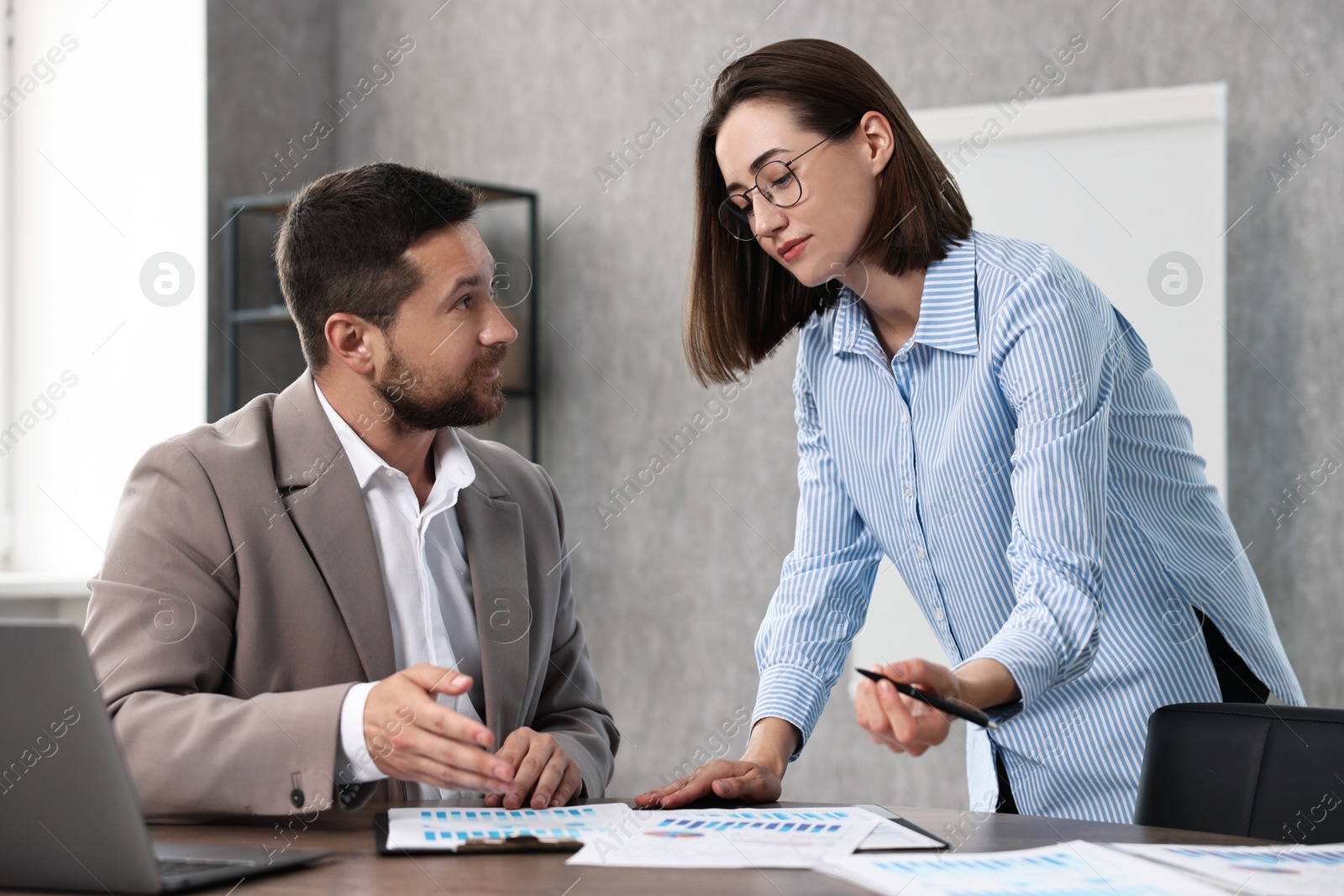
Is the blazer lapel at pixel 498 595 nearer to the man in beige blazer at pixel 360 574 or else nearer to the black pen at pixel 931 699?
the man in beige blazer at pixel 360 574

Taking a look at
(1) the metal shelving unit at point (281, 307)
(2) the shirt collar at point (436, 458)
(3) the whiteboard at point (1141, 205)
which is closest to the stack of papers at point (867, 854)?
(2) the shirt collar at point (436, 458)

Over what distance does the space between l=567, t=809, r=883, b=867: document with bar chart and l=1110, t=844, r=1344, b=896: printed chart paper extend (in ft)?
0.80

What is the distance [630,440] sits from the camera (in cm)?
382

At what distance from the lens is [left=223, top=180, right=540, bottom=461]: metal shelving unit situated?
12.1ft

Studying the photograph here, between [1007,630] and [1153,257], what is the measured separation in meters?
1.84

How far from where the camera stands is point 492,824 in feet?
4.22

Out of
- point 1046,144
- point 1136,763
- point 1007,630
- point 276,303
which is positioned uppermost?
point 1046,144

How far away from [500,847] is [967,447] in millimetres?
688

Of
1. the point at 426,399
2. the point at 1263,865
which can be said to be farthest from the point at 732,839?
the point at 426,399

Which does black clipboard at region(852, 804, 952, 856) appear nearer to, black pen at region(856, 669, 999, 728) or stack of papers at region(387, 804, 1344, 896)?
stack of papers at region(387, 804, 1344, 896)

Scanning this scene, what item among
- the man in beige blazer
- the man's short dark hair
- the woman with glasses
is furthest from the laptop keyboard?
the man's short dark hair

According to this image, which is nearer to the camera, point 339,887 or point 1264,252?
point 339,887

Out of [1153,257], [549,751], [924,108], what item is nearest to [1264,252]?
[1153,257]

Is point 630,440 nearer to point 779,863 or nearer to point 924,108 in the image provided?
point 924,108
